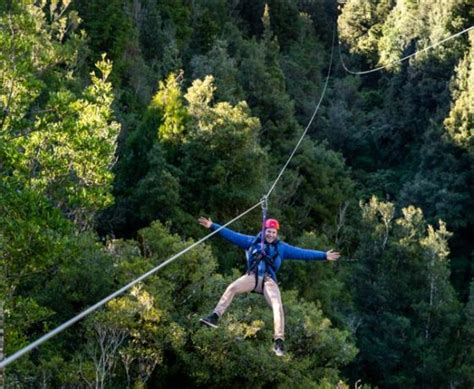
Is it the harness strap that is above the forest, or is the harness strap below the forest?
below

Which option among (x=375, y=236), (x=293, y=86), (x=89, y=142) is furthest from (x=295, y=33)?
(x=89, y=142)

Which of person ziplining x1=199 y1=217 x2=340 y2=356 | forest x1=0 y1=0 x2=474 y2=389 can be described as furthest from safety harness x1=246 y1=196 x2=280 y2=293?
forest x1=0 y1=0 x2=474 y2=389

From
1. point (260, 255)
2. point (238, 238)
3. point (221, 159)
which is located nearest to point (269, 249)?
point (260, 255)

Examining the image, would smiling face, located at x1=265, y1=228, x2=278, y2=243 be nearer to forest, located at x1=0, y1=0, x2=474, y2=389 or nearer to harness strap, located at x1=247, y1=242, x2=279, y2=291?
harness strap, located at x1=247, y1=242, x2=279, y2=291

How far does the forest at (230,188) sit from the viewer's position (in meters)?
14.1

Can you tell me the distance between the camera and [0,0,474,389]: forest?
14.1 meters

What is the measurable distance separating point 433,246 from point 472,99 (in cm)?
1248

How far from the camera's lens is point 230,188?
25672 millimetres

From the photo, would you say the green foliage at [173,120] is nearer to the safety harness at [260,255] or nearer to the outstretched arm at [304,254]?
the safety harness at [260,255]

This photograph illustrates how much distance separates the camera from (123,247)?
19.4 meters

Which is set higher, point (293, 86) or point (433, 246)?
point (293, 86)

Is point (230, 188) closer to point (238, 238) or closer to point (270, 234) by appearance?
point (238, 238)

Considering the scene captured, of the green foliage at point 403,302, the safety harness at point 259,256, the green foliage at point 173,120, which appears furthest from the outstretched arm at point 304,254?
the green foliage at point 403,302

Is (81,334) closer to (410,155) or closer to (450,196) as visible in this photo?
(450,196)
